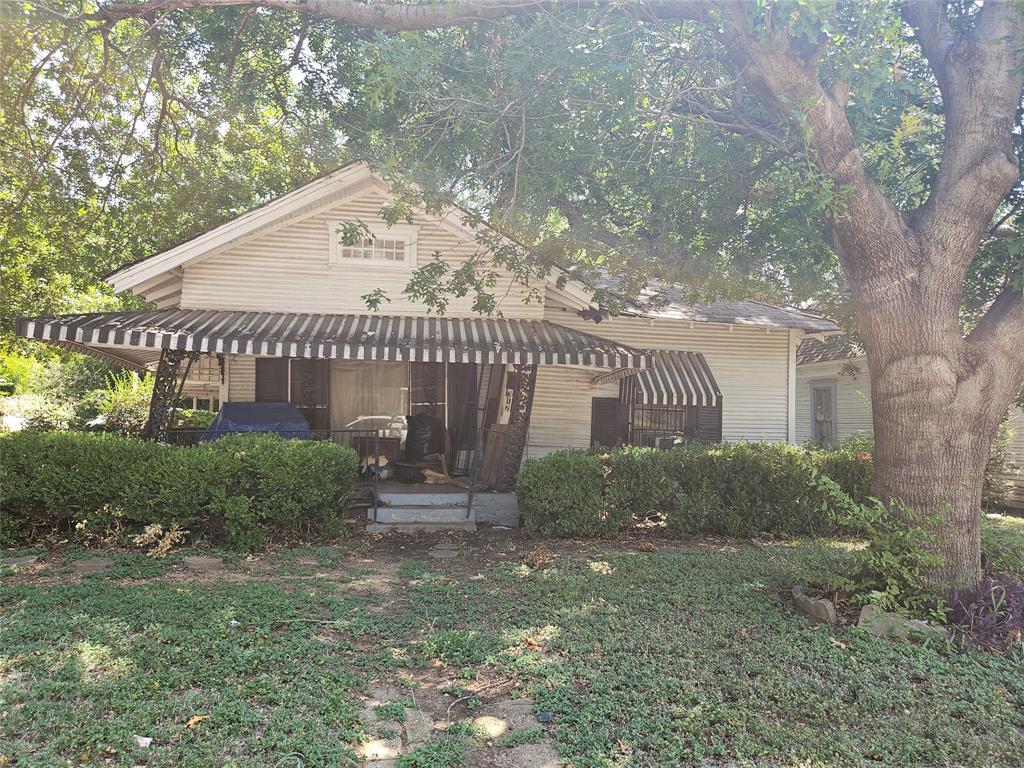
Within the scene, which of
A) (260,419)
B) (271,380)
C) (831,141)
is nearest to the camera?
(831,141)

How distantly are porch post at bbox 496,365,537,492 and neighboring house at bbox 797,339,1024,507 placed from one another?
817 cm

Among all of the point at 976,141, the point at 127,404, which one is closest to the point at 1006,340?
the point at 976,141

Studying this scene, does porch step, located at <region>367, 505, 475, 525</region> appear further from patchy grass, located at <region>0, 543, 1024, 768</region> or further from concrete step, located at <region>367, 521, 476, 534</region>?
patchy grass, located at <region>0, 543, 1024, 768</region>

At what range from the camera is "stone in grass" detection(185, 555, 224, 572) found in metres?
7.64

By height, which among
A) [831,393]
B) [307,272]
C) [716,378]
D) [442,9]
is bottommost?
[831,393]

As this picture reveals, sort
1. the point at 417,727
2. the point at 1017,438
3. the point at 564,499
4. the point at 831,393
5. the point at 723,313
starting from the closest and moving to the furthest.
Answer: the point at 417,727 < the point at 564,499 < the point at 723,313 < the point at 1017,438 < the point at 831,393

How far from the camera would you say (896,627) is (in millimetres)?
5641

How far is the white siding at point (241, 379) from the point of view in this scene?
41.8 feet

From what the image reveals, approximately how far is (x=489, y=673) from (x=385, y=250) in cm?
906

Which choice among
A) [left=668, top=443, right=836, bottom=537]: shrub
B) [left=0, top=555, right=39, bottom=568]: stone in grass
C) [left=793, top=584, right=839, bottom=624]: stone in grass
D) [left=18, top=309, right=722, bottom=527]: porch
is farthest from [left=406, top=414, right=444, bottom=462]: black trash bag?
[left=793, top=584, right=839, bottom=624]: stone in grass

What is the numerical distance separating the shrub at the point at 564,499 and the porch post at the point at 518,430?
1.55m

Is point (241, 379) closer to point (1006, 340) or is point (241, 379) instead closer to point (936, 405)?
point (936, 405)

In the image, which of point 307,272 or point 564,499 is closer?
point 564,499

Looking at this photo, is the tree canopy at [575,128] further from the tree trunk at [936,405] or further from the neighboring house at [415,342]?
the neighboring house at [415,342]
